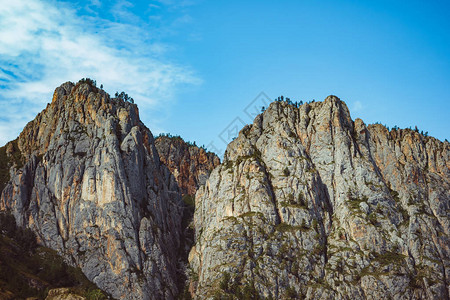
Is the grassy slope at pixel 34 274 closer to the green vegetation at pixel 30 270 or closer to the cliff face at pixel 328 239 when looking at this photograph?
the green vegetation at pixel 30 270

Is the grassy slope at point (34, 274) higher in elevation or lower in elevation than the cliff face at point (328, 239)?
higher

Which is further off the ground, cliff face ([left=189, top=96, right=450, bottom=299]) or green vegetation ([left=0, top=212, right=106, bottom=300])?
green vegetation ([left=0, top=212, right=106, bottom=300])

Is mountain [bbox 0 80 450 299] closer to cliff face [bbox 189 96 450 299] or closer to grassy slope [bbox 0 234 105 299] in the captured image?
cliff face [bbox 189 96 450 299]

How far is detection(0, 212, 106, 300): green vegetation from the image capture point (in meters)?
166

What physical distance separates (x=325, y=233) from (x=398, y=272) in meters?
30.0

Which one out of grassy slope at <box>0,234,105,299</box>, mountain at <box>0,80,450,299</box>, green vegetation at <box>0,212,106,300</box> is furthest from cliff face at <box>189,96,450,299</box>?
green vegetation at <box>0,212,106,300</box>

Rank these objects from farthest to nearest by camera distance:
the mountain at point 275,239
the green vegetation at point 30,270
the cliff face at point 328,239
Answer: the mountain at point 275,239 → the green vegetation at point 30,270 → the cliff face at point 328,239

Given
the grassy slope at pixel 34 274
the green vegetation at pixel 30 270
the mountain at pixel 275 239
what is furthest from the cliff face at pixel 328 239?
the green vegetation at pixel 30 270

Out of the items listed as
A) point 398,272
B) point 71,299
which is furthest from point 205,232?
point 398,272

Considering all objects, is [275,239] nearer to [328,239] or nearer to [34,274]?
[328,239]

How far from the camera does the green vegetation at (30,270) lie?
545ft

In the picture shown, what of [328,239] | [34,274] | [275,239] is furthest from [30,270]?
[328,239]

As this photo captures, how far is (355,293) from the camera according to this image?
163 metres

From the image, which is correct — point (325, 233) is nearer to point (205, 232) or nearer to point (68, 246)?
point (205, 232)
